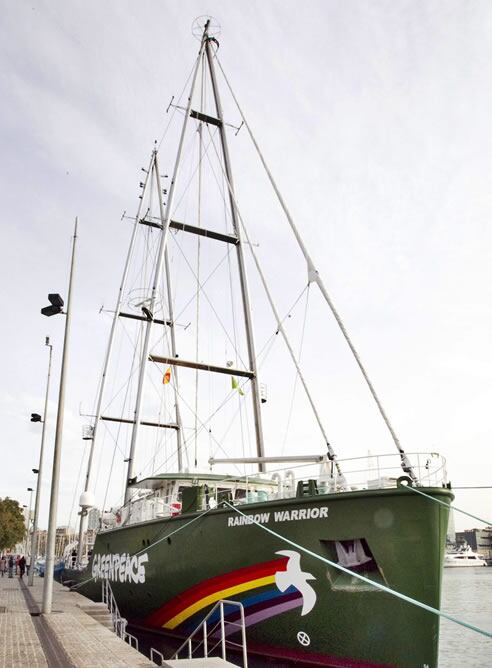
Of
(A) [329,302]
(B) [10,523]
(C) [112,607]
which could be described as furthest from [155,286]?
(B) [10,523]

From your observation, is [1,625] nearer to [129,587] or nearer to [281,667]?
[129,587]

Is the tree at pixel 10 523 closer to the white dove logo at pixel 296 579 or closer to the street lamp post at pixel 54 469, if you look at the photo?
the street lamp post at pixel 54 469

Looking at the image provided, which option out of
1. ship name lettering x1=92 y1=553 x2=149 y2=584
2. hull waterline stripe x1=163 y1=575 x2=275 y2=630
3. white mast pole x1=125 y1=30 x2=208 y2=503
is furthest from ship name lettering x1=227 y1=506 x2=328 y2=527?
white mast pole x1=125 y1=30 x2=208 y2=503

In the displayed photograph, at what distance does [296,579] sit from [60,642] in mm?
4709

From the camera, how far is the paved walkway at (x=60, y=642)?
8673mm

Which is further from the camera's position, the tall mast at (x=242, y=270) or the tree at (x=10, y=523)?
the tree at (x=10, y=523)

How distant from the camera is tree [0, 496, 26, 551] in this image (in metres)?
59.8

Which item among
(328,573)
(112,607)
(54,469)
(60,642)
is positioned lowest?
(112,607)

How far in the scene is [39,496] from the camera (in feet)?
98.1

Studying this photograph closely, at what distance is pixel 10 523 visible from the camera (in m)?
60.9

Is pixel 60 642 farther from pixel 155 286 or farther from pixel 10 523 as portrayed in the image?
pixel 10 523

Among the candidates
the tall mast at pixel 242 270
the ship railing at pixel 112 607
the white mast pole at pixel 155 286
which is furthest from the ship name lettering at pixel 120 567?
the tall mast at pixel 242 270

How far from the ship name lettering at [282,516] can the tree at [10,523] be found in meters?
55.2

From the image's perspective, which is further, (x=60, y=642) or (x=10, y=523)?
(x=10, y=523)
